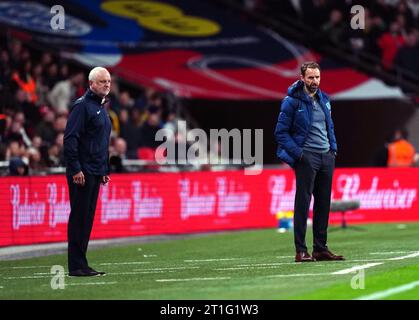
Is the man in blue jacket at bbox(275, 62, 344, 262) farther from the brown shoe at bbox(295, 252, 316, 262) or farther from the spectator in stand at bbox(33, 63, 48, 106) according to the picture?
the spectator in stand at bbox(33, 63, 48, 106)

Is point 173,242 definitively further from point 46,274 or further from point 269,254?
point 46,274

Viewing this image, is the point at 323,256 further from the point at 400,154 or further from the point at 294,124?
the point at 400,154

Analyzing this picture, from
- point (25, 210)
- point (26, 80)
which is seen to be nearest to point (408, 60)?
point (26, 80)

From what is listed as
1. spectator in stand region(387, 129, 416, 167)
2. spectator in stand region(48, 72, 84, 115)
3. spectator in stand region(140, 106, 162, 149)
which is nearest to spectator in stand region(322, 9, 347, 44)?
spectator in stand region(387, 129, 416, 167)

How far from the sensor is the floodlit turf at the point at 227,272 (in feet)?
37.0

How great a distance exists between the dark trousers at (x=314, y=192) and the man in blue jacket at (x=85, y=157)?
2.22 metres

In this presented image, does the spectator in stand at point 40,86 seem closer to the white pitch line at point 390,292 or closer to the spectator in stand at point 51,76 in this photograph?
the spectator in stand at point 51,76

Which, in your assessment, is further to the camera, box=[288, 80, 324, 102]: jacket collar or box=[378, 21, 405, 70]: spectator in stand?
box=[378, 21, 405, 70]: spectator in stand

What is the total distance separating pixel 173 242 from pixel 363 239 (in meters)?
3.20

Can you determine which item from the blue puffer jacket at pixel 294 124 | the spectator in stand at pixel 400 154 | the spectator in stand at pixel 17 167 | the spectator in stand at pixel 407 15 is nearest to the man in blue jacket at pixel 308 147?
the blue puffer jacket at pixel 294 124

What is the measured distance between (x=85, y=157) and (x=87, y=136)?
227 mm

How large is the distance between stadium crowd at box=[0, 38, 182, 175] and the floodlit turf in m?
3.46

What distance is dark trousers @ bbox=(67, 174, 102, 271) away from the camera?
13484 millimetres

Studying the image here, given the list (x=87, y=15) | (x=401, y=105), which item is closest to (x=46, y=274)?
(x=87, y=15)
